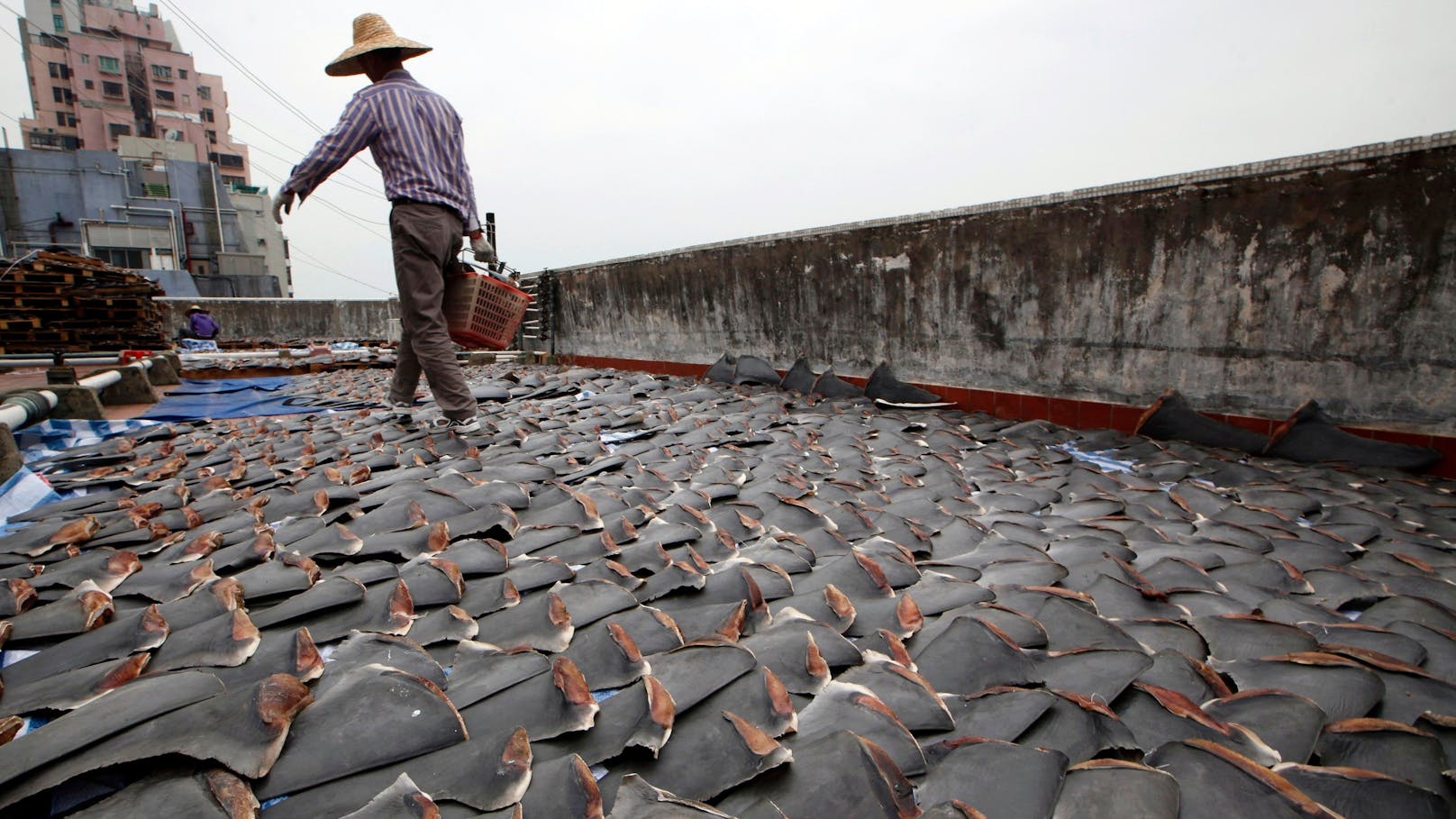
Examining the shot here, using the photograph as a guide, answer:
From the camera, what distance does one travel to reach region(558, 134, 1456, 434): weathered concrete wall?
2441 millimetres

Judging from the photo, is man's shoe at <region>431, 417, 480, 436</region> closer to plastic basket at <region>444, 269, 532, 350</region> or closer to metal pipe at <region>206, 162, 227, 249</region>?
plastic basket at <region>444, 269, 532, 350</region>

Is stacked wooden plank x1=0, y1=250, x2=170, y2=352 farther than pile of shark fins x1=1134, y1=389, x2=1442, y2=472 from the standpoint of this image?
Yes

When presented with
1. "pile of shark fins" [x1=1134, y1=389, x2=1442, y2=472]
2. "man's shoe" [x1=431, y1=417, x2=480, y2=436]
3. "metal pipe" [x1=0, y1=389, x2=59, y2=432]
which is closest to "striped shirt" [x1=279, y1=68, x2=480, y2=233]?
"man's shoe" [x1=431, y1=417, x2=480, y2=436]

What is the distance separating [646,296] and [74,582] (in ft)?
16.2

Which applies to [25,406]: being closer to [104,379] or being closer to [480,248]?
[104,379]

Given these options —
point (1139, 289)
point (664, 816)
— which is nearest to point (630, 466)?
point (664, 816)

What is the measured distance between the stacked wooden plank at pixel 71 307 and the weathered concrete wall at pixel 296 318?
501 cm

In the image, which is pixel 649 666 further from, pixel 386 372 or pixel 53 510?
pixel 386 372

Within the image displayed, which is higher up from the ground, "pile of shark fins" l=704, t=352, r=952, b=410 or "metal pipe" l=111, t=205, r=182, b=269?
"metal pipe" l=111, t=205, r=182, b=269

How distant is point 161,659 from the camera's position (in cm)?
113

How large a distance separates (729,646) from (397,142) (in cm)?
270

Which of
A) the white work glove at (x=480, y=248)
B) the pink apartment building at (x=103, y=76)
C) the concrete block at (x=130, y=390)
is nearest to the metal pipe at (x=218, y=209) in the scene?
the pink apartment building at (x=103, y=76)

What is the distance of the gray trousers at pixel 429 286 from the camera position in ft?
9.45

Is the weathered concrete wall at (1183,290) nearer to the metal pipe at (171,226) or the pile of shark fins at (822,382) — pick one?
the pile of shark fins at (822,382)
